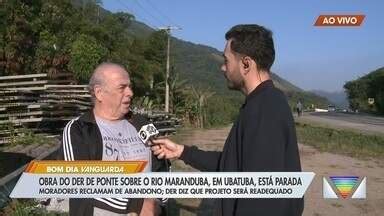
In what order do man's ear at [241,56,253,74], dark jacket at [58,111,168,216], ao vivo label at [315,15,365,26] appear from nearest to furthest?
1. man's ear at [241,56,253,74]
2. dark jacket at [58,111,168,216]
3. ao vivo label at [315,15,365,26]

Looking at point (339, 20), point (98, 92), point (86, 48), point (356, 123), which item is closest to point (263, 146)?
point (98, 92)

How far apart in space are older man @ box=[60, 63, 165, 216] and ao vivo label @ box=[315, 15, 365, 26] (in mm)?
3152

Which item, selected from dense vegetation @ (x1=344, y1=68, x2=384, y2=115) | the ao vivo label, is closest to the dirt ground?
the ao vivo label

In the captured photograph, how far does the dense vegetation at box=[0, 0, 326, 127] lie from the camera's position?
18.3 metres

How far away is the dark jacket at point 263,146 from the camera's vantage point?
2.47 m

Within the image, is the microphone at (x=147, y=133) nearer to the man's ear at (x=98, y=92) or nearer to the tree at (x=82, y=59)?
the man's ear at (x=98, y=92)

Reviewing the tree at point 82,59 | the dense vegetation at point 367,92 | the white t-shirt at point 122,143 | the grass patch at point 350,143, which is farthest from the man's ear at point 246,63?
the dense vegetation at point 367,92

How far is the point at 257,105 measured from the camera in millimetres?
2555

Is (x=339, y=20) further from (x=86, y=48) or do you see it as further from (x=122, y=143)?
(x=86, y=48)

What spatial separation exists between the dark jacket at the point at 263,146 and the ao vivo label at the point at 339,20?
352cm

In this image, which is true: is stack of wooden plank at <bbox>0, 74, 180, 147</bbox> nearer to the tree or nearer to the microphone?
the tree

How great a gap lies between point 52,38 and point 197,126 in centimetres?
1547

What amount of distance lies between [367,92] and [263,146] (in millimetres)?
89651

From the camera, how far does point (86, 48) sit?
20.7 m
